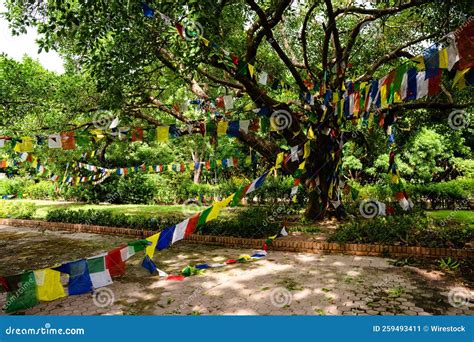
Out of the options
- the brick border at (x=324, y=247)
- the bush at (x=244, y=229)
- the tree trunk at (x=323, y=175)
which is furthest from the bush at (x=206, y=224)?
the tree trunk at (x=323, y=175)

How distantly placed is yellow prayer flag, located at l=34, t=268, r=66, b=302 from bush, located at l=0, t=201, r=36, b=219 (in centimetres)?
1101

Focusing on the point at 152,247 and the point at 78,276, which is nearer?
the point at 78,276

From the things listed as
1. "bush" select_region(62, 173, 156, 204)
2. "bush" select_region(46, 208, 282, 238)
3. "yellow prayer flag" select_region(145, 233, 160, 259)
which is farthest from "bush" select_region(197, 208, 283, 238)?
"bush" select_region(62, 173, 156, 204)

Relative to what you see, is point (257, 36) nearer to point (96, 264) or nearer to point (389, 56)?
point (389, 56)

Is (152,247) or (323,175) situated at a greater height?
(323,175)

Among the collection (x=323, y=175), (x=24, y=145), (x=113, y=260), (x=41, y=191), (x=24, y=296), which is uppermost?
(x=24, y=145)

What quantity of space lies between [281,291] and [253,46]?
5571 millimetres

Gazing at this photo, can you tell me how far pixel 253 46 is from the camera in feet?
26.1

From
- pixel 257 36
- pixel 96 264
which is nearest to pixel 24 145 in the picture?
pixel 96 264

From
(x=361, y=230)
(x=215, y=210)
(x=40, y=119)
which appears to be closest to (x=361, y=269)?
(x=361, y=230)

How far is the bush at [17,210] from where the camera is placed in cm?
1378

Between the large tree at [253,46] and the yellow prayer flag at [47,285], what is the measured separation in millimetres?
3888

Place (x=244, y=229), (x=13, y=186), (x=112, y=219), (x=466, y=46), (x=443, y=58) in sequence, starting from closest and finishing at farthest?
(x=466, y=46) < (x=443, y=58) < (x=244, y=229) < (x=112, y=219) < (x=13, y=186)

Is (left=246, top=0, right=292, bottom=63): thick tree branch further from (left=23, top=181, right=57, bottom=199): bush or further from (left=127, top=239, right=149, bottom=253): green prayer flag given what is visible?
(left=23, top=181, right=57, bottom=199): bush
